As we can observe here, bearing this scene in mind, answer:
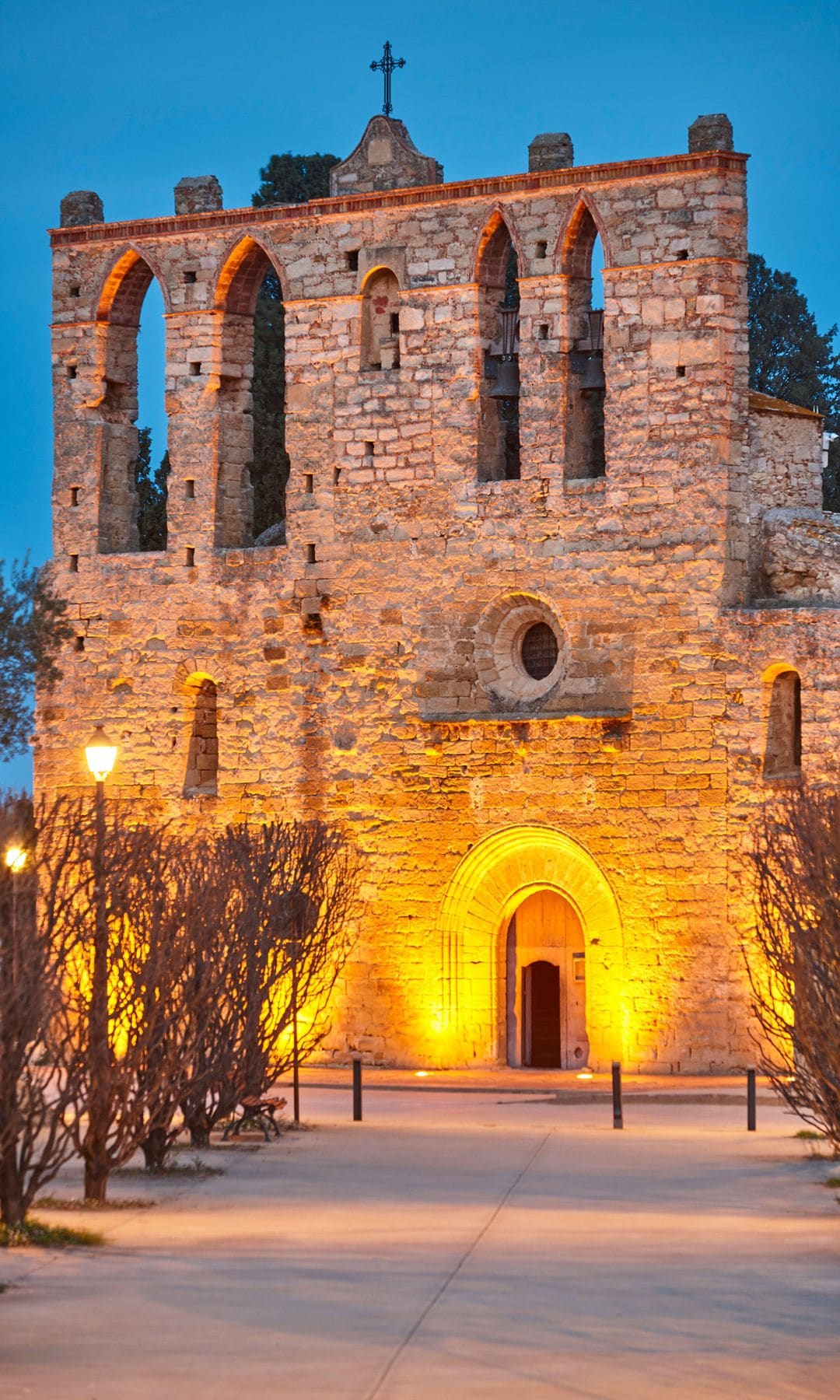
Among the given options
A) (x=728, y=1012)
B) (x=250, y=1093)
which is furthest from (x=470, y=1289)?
(x=728, y=1012)

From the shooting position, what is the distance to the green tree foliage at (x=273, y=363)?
1528 inches

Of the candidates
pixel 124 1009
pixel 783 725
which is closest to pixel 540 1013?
pixel 783 725

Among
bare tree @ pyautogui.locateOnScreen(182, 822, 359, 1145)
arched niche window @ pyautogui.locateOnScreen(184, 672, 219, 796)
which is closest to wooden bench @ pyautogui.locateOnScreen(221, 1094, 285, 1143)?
bare tree @ pyautogui.locateOnScreen(182, 822, 359, 1145)

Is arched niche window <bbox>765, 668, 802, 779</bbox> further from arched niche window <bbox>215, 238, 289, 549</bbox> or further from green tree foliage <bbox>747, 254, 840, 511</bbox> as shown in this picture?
green tree foliage <bbox>747, 254, 840, 511</bbox>

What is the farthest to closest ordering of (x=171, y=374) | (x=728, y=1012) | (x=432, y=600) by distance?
1. (x=171, y=374)
2. (x=432, y=600)
3. (x=728, y=1012)

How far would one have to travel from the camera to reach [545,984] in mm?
26625

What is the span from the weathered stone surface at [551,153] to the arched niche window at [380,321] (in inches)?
84.0

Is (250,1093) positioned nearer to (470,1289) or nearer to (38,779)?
(470,1289)

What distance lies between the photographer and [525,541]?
2616cm

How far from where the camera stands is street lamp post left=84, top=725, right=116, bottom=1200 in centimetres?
1408

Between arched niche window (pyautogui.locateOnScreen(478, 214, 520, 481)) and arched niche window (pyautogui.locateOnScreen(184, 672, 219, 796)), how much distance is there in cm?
446

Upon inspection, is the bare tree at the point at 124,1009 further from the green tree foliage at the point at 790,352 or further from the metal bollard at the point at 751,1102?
the green tree foliage at the point at 790,352

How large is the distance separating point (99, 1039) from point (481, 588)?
42.6ft

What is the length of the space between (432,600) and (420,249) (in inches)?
164
